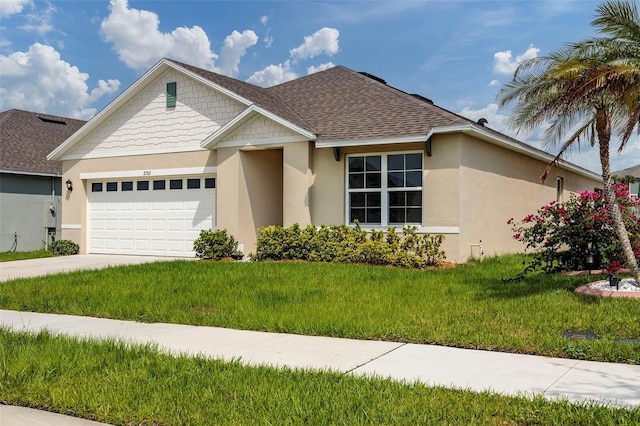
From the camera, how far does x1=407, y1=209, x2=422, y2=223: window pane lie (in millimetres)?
15406

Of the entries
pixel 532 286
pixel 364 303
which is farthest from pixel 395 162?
pixel 364 303

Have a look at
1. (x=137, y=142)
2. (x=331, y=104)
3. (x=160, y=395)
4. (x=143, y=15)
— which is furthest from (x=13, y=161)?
(x=160, y=395)

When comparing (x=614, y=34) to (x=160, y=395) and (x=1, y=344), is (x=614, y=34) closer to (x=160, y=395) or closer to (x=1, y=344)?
(x=160, y=395)

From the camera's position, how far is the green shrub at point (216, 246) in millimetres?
16500

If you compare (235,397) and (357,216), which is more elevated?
(357,216)

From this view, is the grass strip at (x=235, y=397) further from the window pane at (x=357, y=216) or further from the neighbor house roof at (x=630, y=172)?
the neighbor house roof at (x=630, y=172)

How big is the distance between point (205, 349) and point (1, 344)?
7.84ft

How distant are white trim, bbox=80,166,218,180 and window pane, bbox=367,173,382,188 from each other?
4.96 m

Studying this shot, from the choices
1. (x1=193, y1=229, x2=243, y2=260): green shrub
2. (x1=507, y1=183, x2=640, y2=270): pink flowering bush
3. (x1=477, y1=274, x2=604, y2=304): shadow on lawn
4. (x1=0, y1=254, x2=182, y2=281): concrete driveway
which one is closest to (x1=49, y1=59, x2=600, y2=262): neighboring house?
(x1=193, y1=229, x2=243, y2=260): green shrub

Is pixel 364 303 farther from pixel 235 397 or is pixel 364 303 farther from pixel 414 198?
pixel 414 198

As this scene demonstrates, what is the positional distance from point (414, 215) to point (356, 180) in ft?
6.33

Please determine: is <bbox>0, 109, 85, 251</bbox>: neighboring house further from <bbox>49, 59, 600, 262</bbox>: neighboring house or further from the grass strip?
the grass strip

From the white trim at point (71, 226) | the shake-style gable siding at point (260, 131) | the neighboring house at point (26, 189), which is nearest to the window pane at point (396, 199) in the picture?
the shake-style gable siding at point (260, 131)

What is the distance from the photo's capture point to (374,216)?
52.1ft
